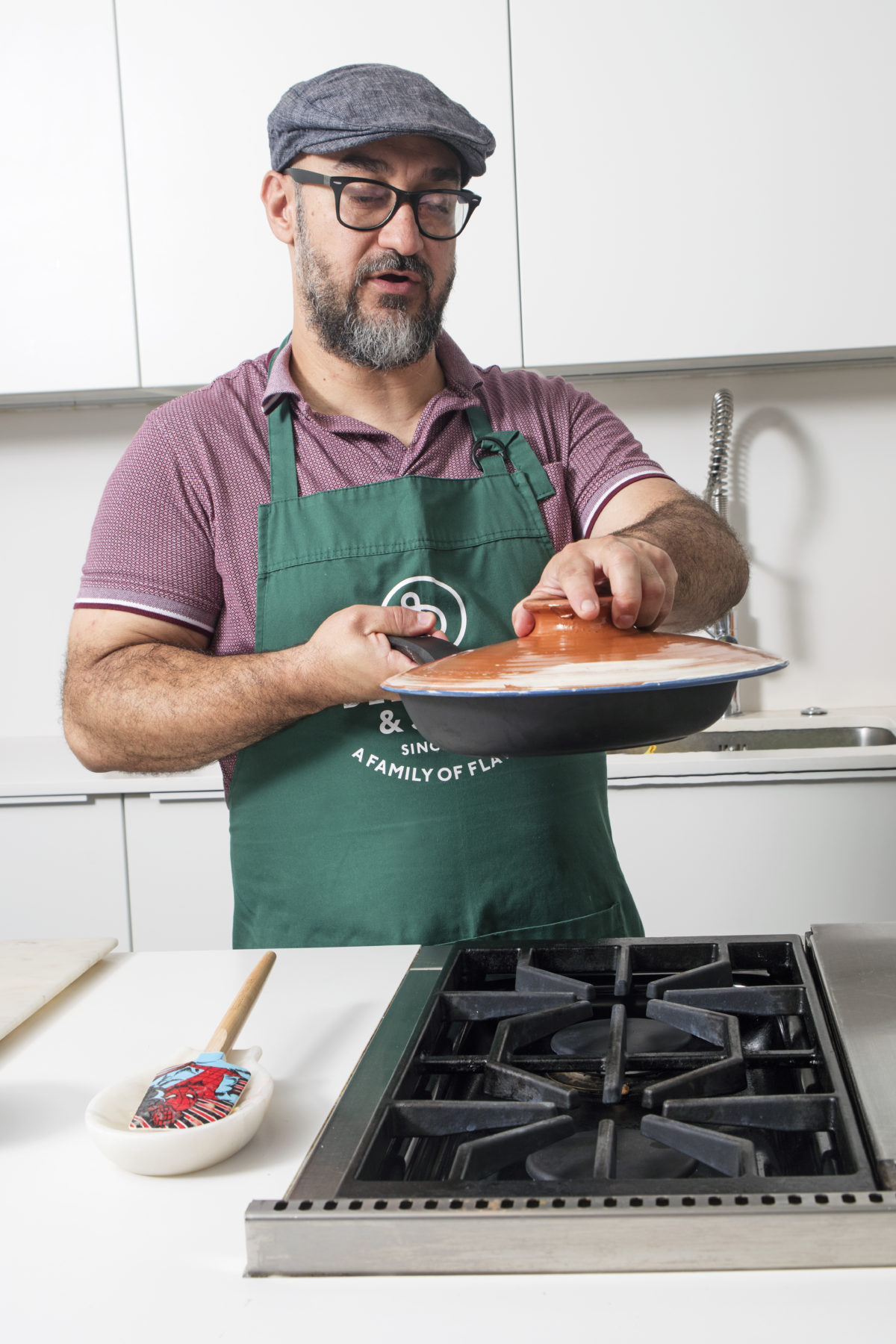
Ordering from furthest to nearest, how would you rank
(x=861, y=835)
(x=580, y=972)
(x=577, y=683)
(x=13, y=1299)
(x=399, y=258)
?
1. (x=861, y=835)
2. (x=399, y=258)
3. (x=580, y=972)
4. (x=577, y=683)
5. (x=13, y=1299)

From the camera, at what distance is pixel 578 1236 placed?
0.60 m

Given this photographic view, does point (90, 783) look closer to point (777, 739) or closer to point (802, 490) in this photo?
point (777, 739)

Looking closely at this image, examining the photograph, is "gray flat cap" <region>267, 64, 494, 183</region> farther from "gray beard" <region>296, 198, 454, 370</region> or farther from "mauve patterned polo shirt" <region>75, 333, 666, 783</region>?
"mauve patterned polo shirt" <region>75, 333, 666, 783</region>

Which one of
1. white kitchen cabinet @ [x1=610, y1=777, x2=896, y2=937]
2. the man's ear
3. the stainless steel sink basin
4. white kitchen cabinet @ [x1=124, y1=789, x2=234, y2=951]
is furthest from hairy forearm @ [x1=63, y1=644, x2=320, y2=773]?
the stainless steel sink basin

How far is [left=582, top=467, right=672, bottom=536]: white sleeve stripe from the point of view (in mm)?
1386

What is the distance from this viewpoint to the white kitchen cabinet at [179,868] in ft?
7.07

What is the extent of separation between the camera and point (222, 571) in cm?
131

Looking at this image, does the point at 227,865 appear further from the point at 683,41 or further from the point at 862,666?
the point at 683,41

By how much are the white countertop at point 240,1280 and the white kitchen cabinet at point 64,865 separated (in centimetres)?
128

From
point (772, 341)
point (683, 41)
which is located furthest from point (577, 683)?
point (683, 41)

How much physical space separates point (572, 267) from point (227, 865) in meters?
1.24

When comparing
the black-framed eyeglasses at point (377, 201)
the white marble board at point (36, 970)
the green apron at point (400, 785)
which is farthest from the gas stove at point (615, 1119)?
the black-framed eyeglasses at point (377, 201)

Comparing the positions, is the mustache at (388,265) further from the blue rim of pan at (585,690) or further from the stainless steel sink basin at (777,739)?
the stainless steel sink basin at (777,739)

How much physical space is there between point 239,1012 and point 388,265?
0.80 meters
